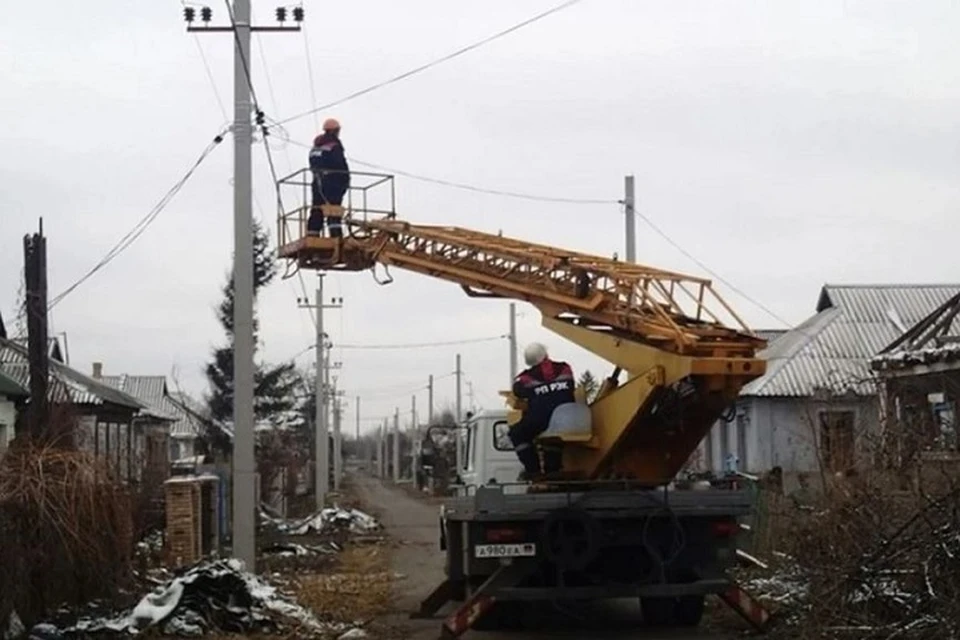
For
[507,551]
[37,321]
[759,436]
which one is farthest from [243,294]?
[759,436]

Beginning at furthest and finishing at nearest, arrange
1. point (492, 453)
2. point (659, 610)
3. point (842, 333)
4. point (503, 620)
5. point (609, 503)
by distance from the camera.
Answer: point (842, 333)
point (492, 453)
point (503, 620)
point (659, 610)
point (609, 503)

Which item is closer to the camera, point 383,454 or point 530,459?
point 530,459

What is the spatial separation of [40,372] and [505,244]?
5884mm

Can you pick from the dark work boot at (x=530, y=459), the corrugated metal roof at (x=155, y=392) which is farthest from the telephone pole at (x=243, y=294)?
the corrugated metal roof at (x=155, y=392)

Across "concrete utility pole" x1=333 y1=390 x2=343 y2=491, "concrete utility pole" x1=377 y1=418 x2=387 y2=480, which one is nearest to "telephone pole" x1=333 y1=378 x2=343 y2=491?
"concrete utility pole" x1=333 y1=390 x2=343 y2=491

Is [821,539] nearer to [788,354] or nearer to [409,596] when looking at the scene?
[409,596]

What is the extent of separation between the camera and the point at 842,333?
41125mm

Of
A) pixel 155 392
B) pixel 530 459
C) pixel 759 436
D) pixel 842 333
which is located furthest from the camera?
pixel 155 392

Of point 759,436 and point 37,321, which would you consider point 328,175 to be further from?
point 759,436

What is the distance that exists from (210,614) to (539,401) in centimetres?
410

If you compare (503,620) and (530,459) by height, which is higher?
(530,459)

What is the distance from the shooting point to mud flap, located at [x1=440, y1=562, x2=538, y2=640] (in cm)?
1396

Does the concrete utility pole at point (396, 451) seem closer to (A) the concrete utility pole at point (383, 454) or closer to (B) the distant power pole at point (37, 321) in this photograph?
(A) the concrete utility pole at point (383, 454)

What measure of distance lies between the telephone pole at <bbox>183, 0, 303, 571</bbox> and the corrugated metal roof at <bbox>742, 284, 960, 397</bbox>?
2025 cm
